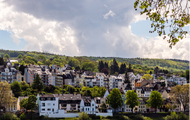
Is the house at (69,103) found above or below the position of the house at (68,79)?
below

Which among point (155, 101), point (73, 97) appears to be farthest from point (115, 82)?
point (73, 97)

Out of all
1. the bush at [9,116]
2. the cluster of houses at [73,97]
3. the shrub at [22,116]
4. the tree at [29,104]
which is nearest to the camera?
the bush at [9,116]

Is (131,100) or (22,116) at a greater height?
(131,100)

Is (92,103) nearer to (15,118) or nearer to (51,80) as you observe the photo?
(15,118)

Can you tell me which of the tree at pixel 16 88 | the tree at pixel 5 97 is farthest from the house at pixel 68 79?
the tree at pixel 5 97

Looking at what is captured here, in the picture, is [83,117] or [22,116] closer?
[22,116]

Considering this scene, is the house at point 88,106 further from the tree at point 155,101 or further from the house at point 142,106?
the tree at point 155,101

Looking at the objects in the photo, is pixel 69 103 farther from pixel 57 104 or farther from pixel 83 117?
pixel 83 117

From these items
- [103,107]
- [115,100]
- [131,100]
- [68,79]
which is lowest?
[103,107]

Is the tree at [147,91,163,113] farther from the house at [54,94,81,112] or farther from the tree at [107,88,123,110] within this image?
the house at [54,94,81,112]

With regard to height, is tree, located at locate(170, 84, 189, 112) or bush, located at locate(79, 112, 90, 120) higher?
tree, located at locate(170, 84, 189, 112)

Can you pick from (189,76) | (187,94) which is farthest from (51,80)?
(189,76)

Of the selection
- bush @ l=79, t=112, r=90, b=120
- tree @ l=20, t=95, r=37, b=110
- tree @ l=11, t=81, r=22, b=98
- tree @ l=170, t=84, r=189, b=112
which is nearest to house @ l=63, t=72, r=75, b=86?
tree @ l=11, t=81, r=22, b=98

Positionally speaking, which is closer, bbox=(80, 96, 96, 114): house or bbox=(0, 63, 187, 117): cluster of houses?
bbox=(0, 63, 187, 117): cluster of houses
